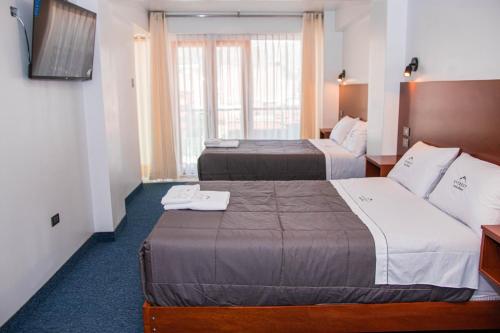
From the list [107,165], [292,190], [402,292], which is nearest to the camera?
[402,292]

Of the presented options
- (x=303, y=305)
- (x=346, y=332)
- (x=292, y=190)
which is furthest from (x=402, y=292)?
(x=292, y=190)

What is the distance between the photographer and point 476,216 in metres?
2.23

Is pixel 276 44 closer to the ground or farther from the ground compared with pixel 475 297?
farther from the ground

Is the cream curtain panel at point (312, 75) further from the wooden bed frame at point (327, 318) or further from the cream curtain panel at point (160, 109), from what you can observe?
the wooden bed frame at point (327, 318)

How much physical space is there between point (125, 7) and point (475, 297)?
14.8 feet

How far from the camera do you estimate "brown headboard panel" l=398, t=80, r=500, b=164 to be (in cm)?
265

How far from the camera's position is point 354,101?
5.57m

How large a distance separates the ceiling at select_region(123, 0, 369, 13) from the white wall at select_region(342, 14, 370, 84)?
312 mm

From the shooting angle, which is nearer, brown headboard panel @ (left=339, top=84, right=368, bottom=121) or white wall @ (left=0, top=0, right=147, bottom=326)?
white wall @ (left=0, top=0, right=147, bottom=326)

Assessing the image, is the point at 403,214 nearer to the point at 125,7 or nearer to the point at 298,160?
the point at 298,160

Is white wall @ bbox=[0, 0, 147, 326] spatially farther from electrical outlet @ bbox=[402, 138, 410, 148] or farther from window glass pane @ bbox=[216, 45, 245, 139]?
electrical outlet @ bbox=[402, 138, 410, 148]

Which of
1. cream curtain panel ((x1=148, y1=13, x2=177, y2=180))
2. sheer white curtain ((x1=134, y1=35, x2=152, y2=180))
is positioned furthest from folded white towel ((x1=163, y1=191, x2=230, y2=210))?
sheer white curtain ((x1=134, y1=35, x2=152, y2=180))

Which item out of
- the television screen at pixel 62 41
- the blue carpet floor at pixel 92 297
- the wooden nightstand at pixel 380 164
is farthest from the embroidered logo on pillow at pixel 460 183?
the television screen at pixel 62 41

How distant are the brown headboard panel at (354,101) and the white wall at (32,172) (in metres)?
3.35
